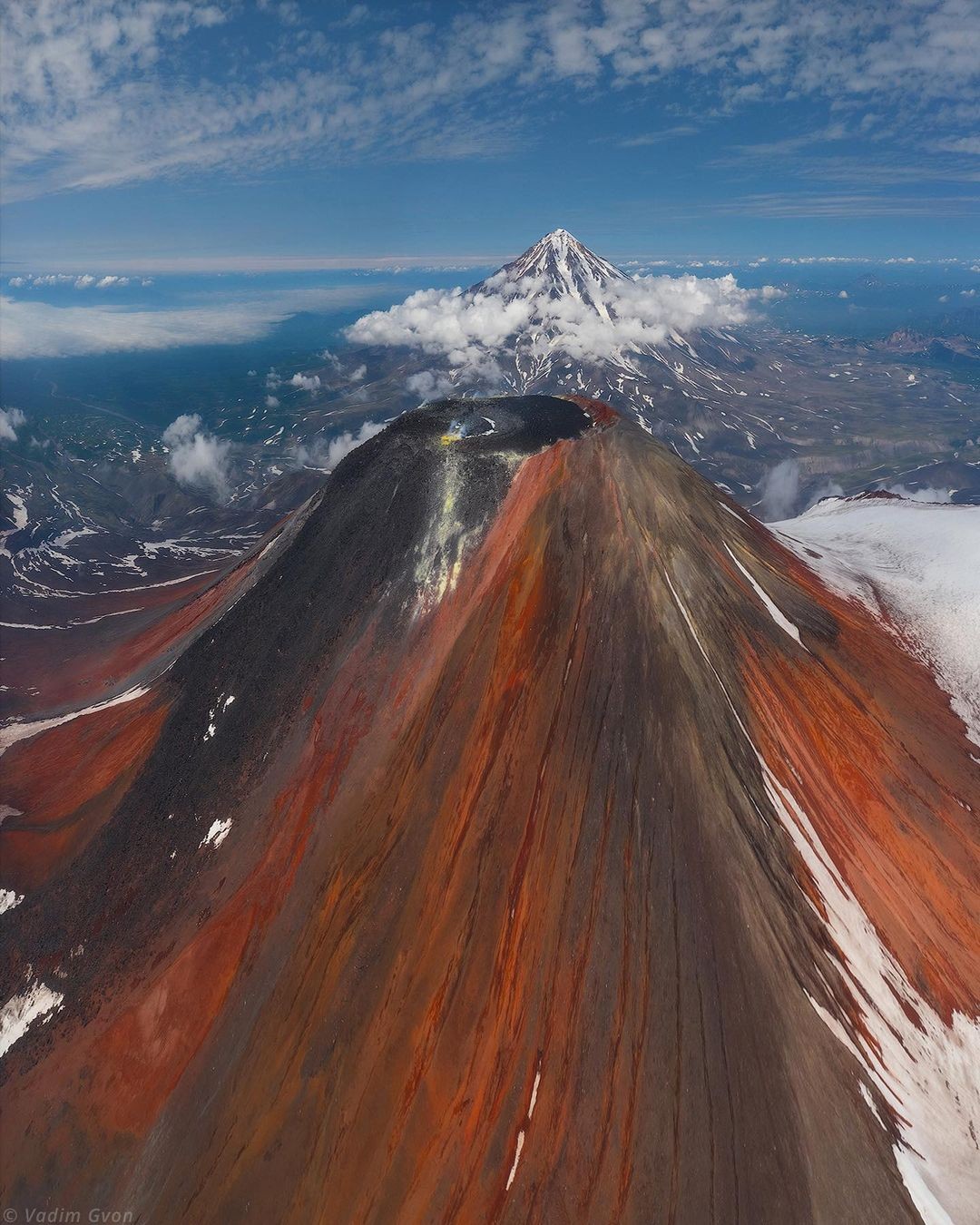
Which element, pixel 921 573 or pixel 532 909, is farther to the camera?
pixel 921 573

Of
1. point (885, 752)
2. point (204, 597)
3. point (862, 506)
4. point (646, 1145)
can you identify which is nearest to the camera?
point (646, 1145)

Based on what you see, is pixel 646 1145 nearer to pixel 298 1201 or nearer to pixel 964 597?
pixel 298 1201

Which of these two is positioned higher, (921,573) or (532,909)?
(921,573)

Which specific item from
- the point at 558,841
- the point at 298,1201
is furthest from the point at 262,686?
the point at 298,1201

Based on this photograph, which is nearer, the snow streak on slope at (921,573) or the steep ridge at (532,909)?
the steep ridge at (532,909)

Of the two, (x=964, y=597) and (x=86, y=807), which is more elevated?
(x=964, y=597)
